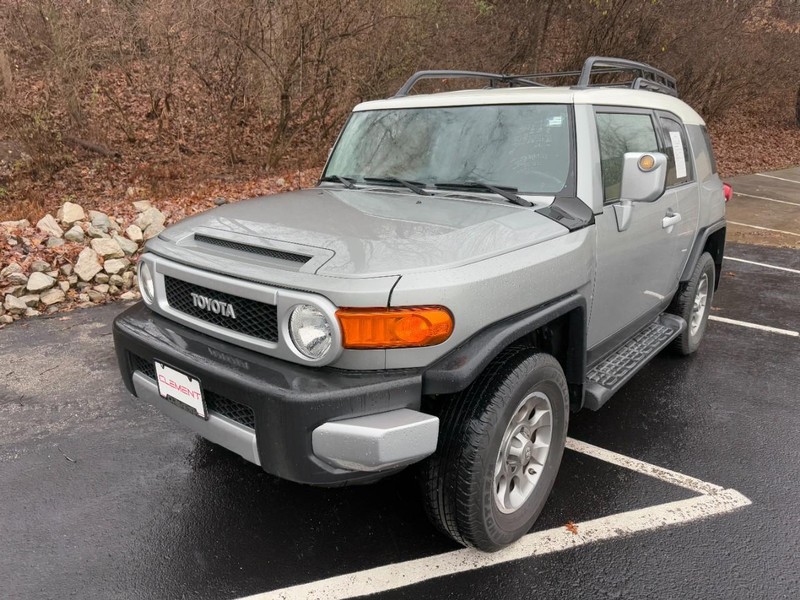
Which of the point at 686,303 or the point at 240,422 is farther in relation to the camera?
the point at 686,303

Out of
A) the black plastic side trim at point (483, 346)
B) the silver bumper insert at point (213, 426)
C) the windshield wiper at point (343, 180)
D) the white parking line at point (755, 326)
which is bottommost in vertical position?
the white parking line at point (755, 326)

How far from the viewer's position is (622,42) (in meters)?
15.1

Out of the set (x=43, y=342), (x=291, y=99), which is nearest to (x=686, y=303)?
(x=43, y=342)

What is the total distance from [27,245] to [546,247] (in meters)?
5.70

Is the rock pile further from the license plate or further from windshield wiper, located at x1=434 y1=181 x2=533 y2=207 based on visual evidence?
windshield wiper, located at x1=434 y1=181 x2=533 y2=207

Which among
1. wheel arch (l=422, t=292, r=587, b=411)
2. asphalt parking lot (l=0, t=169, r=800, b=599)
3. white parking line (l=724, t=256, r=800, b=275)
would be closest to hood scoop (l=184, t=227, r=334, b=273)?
wheel arch (l=422, t=292, r=587, b=411)

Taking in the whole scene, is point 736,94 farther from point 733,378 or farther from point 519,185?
point 519,185

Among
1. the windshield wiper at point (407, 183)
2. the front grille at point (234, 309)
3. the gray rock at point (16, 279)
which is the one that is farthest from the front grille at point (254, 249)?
the gray rock at point (16, 279)

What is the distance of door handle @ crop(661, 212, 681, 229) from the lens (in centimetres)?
373

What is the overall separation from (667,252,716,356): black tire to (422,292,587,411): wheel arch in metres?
1.90

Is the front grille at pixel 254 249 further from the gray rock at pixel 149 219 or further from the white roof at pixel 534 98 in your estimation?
the gray rock at pixel 149 219

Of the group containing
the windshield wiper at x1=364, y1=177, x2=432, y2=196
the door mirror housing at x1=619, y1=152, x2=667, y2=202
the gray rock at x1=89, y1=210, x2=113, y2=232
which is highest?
the door mirror housing at x1=619, y1=152, x2=667, y2=202

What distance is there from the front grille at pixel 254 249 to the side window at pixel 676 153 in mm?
2621

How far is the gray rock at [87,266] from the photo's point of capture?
613 cm
